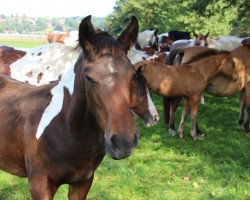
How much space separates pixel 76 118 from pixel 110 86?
551mm

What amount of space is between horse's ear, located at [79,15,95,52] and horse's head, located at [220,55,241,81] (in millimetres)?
5471

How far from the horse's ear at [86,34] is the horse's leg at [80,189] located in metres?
1.24

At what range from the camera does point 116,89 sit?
187cm

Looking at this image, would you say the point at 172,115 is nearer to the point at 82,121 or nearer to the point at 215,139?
the point at 215,139

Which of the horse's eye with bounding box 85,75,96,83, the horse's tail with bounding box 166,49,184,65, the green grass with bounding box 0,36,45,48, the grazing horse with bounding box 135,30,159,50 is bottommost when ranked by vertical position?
the green grass with bounding box 0,36,45,48

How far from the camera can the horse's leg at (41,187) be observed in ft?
7.98

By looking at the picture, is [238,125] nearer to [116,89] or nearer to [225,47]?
[225,47]

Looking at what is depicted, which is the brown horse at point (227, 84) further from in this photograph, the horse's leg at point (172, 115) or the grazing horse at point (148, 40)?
the grazing horse at point (148, 40)

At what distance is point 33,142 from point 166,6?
119 ft

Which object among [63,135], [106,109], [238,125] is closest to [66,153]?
[63,135]

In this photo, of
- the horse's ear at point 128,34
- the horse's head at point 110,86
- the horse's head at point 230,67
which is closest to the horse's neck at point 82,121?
the horse's head at point 110,86

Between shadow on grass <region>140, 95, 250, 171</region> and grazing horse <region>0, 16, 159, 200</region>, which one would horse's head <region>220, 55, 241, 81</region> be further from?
grazing horse <region>0, 16, 159, 200</region>

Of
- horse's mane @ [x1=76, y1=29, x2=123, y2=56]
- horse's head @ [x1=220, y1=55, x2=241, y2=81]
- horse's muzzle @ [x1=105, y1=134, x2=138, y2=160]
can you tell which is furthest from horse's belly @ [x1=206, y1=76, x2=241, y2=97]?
horse's muzzle @ [x1=105, y1=134, x2=138, y2=160]

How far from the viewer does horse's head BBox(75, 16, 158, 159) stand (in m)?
1.80
